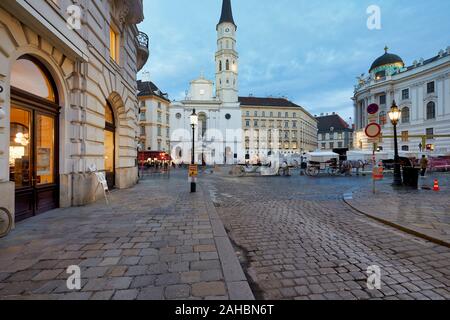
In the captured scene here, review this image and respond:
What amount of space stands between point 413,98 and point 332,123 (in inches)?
2321

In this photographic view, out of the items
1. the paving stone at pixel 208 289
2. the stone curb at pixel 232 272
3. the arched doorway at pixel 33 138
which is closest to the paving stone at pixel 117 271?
the paving stone at pixel 208 289

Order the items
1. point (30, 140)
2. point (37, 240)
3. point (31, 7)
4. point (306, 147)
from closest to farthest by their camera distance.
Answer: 1. point (37, 240)
2. point (31, 7)
3. point (30, 140)
4. point (306, 147)

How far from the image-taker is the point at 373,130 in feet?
31.4

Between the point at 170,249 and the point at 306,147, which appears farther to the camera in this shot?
the point at 306,147

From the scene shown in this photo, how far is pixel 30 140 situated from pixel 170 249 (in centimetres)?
542

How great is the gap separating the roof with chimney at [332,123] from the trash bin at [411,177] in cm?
8854

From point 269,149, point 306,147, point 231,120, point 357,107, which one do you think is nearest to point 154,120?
point 231,120

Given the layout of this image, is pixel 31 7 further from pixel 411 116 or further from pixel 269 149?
pixel 269 149

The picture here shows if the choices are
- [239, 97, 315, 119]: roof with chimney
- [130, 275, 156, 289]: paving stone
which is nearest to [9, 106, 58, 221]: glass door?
[130, 275, 156, 289]: paving stone

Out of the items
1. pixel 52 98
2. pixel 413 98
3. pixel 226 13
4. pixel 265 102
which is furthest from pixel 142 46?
pixel 265 102

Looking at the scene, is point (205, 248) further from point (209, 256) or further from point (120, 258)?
point (120, 258)

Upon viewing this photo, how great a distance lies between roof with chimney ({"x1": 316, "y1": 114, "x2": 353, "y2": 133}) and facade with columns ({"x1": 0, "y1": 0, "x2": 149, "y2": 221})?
9825 cm

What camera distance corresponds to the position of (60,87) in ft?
24.3

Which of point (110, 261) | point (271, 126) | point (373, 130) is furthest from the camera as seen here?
point (271, 126)
